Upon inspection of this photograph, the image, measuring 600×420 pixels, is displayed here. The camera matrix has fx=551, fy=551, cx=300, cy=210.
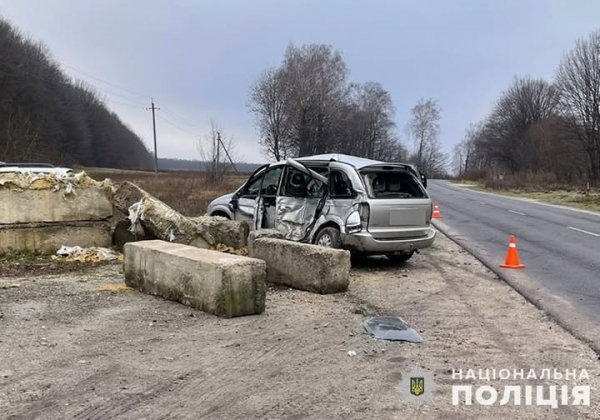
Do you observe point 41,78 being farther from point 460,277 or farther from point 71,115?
point 460,277

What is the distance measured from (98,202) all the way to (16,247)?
161 cm

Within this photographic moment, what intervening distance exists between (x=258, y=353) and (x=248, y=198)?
6356mm

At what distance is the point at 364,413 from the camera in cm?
→ 376

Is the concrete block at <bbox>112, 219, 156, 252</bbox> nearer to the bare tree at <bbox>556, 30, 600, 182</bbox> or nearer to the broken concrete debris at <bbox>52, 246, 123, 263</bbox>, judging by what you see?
the broken concrete debris at <bbox>52, 246, 123, 263</bbox>

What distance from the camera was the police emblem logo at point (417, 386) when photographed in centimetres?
404

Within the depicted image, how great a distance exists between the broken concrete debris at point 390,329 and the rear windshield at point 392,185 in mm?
3239

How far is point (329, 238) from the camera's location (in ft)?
30.3

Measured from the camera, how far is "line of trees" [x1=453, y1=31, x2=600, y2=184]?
55438mm

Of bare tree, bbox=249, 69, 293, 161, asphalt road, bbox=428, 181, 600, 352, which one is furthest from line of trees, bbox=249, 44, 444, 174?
asphalt road, bbox=428, 181, 600, 352

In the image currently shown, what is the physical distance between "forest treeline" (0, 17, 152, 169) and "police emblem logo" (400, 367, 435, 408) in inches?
1526

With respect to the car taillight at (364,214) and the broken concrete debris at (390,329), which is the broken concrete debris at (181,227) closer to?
the car taillight at (364,214)

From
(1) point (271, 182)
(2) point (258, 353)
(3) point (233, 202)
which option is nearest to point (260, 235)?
(1) point (271, 182)

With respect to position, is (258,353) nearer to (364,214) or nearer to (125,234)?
(364,214)

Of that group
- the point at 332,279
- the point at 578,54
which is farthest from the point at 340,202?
the point at 578,54
